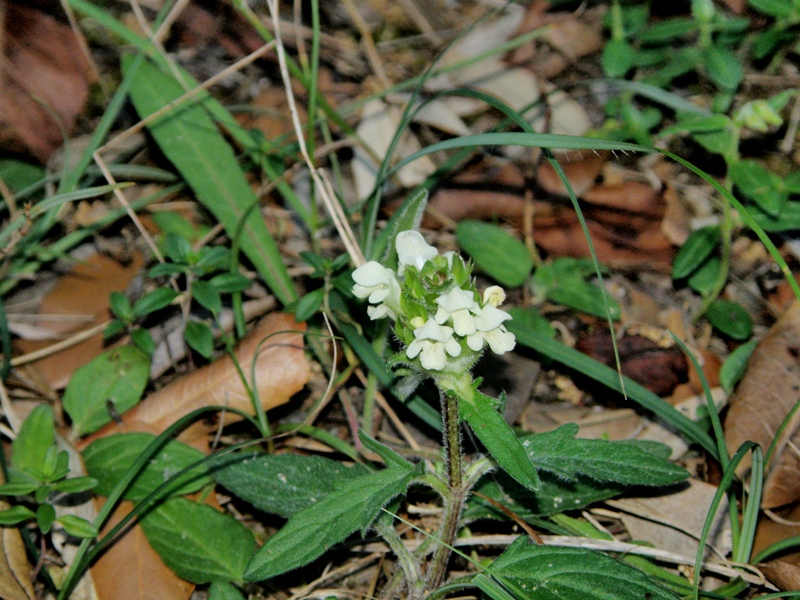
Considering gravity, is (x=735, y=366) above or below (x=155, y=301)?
below

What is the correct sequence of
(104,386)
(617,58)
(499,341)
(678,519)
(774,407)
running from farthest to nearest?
(617,58) → (104,386) → (774,407) → (678,519) → (499,341)

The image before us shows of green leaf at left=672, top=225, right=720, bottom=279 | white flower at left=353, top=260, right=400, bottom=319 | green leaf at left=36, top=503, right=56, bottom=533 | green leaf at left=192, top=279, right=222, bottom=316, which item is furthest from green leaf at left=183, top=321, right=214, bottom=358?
green leaf at left=672, top=225, right=720, bottom=279

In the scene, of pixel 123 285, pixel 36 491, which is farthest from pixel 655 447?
pixel 123 285

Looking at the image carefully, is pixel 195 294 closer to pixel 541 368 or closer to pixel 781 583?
pixel 541 368

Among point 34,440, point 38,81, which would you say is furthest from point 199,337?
point 38,81

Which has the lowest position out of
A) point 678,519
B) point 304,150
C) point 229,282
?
point 678,519

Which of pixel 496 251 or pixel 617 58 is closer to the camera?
pixel 496 251

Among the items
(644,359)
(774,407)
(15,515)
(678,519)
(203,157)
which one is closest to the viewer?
(15,515)

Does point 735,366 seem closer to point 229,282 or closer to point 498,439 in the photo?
point 498,439
